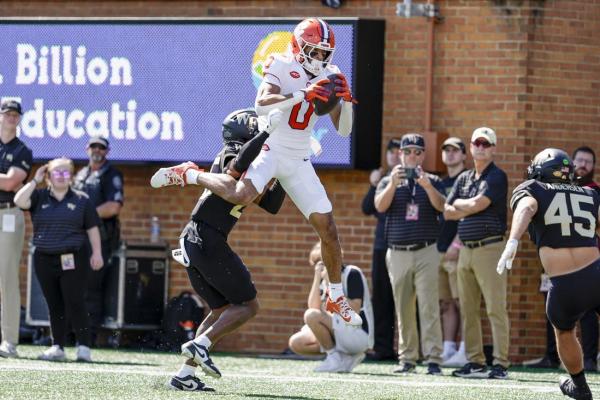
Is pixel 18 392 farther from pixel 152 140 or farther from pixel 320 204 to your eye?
pixel 152 140

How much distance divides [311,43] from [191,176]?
52.2 inches

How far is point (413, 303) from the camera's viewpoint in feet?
43.6

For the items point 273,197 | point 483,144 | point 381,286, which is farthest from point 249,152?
point 381,286

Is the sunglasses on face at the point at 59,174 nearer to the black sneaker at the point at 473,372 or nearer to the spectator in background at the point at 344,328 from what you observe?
the spectator in background at the point at 344,328

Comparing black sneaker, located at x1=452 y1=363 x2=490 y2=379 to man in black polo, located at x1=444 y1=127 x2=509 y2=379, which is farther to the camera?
man in black polo, located at x1=444 y1=127 x2=509 y2=379

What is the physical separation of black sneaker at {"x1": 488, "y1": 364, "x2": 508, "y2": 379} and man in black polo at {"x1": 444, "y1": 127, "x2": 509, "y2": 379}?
0.07 meters

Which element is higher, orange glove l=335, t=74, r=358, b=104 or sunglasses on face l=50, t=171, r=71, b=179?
orange glove l=335, t=74, r=358, b=104

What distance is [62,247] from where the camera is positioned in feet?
43.7

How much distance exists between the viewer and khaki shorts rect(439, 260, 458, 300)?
14.6 m

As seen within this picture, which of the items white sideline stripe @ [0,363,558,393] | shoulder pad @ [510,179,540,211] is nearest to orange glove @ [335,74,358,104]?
shoulder pad @ [510,179,540,211]

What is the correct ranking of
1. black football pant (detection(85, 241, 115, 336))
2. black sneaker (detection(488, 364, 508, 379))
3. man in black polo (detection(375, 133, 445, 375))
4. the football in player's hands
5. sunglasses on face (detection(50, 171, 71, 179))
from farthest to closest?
black football pant (detection(85, 241, 115, 336))
sunglasses on face (detection(50, 171, 71, 179))
man in black polo (detection(375, 133, 445, 375))
black sneaker (detection(488, 364, 508, 379))
the football in player's hands

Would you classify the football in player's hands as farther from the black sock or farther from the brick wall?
the brick wall

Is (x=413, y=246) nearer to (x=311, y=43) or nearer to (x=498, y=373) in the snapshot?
(x=498, y=373)

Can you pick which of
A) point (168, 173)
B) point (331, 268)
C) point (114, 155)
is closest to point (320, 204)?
point (331, 268)
